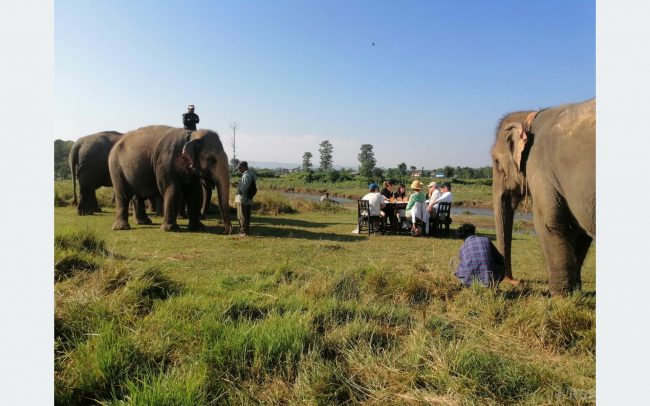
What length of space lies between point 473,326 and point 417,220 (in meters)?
6.91

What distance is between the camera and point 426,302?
15.6 ft

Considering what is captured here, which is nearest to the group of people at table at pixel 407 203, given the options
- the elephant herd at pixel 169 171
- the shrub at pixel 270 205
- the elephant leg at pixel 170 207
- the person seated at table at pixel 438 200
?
the person seated at table at pixel 438 200

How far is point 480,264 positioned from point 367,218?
6145 mm

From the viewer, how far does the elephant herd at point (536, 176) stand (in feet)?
12.9

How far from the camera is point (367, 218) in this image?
1108 cm

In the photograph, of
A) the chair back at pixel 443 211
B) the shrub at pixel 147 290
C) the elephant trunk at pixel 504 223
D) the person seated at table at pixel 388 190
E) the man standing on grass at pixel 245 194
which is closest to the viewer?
the shrub at pixel 147 290

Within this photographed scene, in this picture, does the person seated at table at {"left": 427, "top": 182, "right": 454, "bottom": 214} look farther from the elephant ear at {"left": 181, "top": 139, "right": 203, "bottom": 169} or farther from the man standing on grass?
the elephant ear at {"left": 181, "top": 139, "right": 203, "bottom": 169}

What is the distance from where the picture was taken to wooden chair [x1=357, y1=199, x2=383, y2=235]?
11.0 metres

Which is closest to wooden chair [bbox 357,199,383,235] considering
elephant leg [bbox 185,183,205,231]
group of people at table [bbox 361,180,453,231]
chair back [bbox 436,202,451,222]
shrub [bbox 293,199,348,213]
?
group of people at table [bbox 361,180,453,231]

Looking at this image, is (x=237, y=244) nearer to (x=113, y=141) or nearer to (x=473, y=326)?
(x=473, y=326)

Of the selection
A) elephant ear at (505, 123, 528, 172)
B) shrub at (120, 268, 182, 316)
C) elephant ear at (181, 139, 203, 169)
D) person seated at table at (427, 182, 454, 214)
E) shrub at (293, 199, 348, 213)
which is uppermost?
elephant ear at (181, 139, 203, 169)

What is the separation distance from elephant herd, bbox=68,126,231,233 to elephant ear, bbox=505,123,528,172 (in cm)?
630

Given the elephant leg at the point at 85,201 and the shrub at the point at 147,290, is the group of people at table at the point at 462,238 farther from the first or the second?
the elephant leg at the point at 85,201

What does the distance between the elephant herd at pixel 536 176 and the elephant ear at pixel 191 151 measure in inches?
0.9
